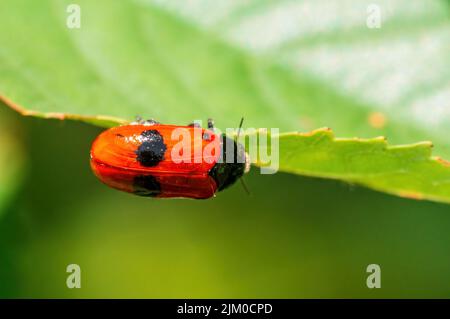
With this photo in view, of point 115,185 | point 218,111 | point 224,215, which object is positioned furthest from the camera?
point 224,215

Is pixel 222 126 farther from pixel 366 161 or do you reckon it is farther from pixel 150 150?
pixel 366 161

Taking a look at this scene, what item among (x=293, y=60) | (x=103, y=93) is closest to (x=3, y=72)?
(x=103, y=93)

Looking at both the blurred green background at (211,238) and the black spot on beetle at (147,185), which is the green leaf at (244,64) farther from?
the blurred green background at (211,238)

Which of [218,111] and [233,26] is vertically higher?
[233,26]

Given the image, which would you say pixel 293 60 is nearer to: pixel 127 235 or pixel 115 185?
pixel 115 185

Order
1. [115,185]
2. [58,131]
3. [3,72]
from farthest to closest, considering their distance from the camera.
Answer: [58,131] → [115,185] → [3,72]

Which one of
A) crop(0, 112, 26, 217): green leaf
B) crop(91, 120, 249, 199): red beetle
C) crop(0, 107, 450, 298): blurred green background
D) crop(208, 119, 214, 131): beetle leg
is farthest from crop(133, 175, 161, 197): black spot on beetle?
crop(0, 112, 26, 217): green leaf

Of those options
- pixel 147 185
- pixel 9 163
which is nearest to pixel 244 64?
pixel 147 185

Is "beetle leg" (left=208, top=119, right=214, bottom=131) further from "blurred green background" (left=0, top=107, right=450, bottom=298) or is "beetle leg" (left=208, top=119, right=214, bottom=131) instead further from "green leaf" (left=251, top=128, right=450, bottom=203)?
"blurred green background" (left=0, top=107, right=450, bottom=298)
